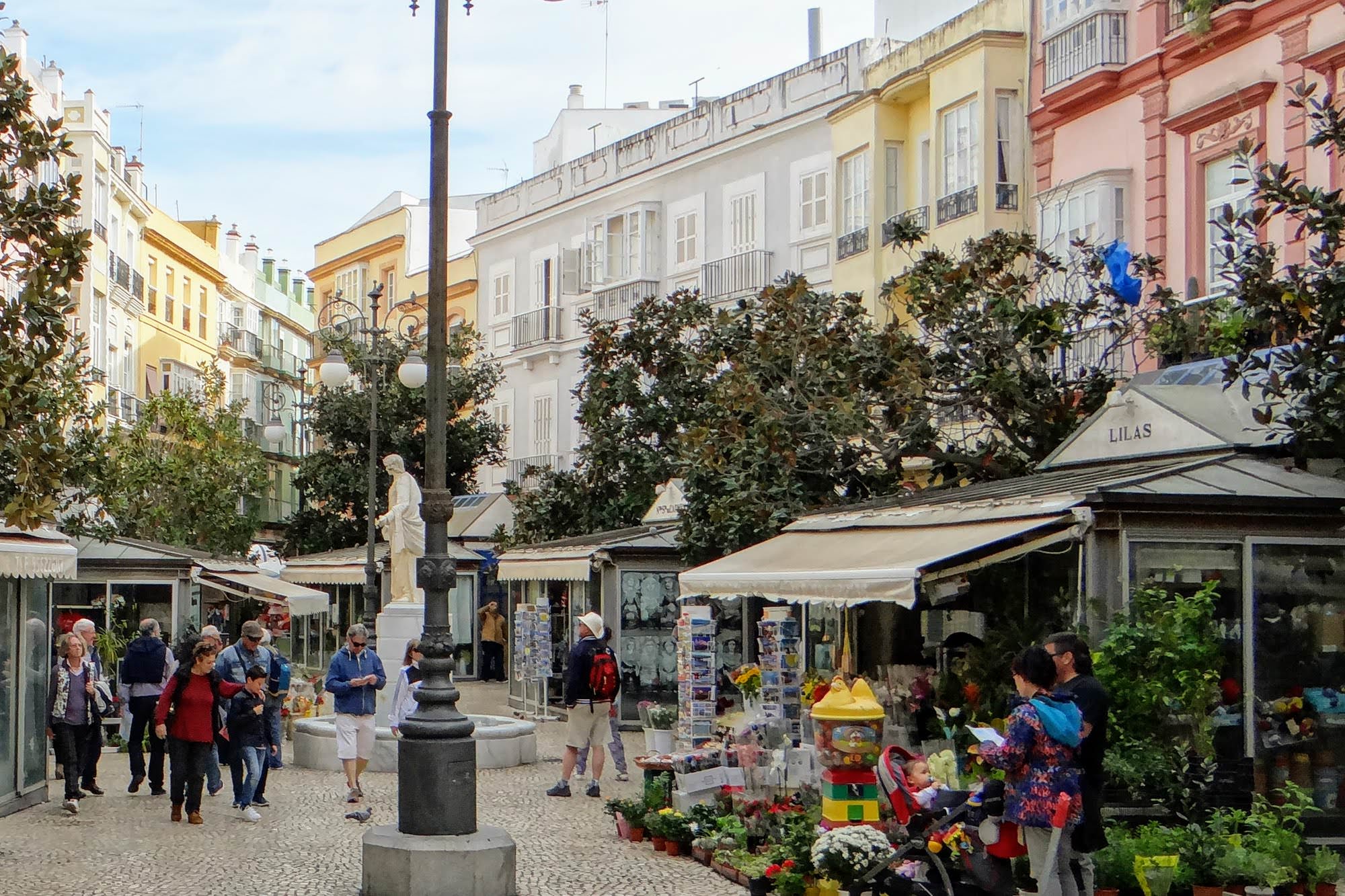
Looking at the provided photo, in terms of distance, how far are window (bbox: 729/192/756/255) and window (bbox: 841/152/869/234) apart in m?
4.42

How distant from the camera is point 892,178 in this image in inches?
1153

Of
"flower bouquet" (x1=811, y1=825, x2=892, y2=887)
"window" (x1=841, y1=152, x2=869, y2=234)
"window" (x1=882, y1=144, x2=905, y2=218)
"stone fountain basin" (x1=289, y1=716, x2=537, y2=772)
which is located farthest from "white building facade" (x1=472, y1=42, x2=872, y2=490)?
"flower bouquet" (x1=811, y1=825, x2=892, y2=887)

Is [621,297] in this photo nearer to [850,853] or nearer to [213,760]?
[213,760]

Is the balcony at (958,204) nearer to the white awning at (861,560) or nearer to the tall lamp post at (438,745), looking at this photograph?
the white awning at (861,560)

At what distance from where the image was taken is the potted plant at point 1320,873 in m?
10.9

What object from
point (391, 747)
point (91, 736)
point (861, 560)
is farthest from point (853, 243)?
point (861, 560)

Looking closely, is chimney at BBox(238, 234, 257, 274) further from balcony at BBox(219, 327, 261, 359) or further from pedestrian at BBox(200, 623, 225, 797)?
pedestrian at BBox(200, 623, 225, 797)

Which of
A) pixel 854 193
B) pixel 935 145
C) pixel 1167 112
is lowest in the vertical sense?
pixel 1167 112

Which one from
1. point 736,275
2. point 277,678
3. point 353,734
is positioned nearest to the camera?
point 353,734

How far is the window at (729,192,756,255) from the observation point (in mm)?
34812

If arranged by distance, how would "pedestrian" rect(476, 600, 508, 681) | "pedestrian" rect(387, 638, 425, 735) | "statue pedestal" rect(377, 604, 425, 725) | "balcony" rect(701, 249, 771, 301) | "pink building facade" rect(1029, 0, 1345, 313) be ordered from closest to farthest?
"pedestrian" rect(387, 638, 425, 735)
"pink building facade" rect(1029, 0, 1345, 313)
"statue pedestal" rect(377, 604, 425, 725)
"balcony" rect(701, 249, 771, 301)
"pedestrian" rect(476, 600, 508, 681)

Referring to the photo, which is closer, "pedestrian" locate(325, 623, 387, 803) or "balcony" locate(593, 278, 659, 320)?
"pedestrian" locate(325, 623, 387, 803)

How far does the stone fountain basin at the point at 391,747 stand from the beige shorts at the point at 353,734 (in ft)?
11.7

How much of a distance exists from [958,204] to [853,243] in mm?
3324
